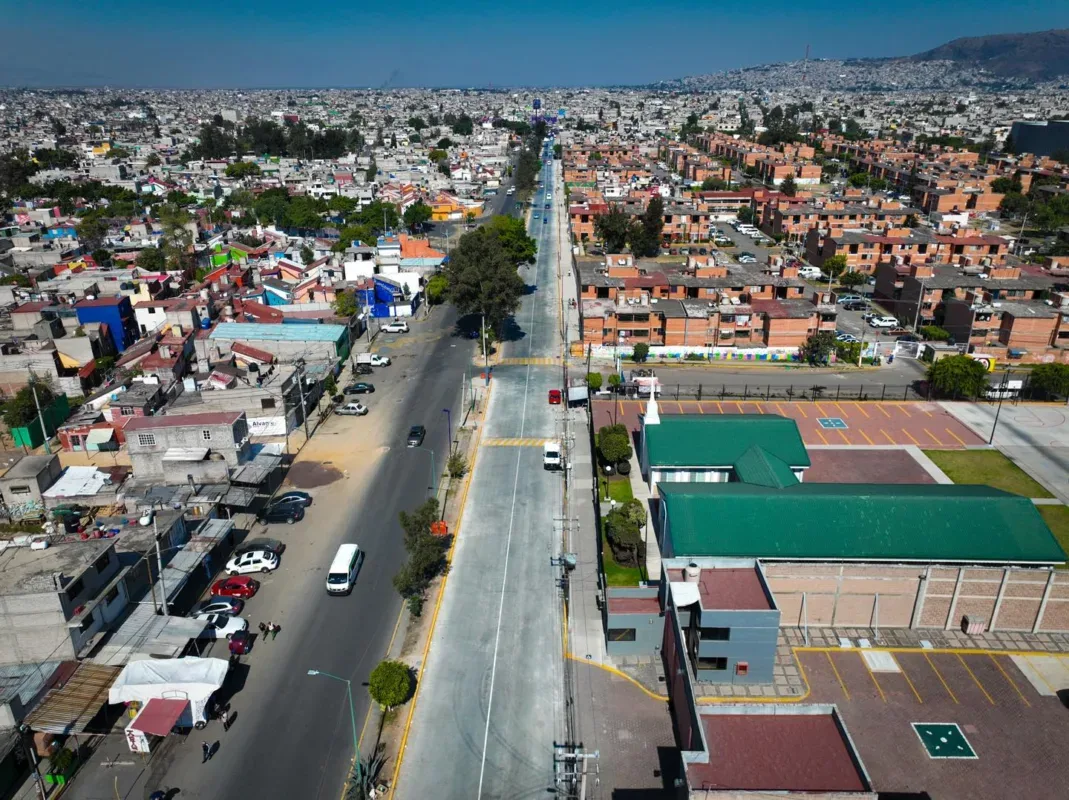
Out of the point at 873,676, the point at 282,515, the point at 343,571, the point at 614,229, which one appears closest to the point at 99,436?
the point at 282,515

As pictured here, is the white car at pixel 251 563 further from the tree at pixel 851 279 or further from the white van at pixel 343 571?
the tree at pixel 851 279

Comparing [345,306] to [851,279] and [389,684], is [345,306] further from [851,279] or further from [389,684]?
[851,279]

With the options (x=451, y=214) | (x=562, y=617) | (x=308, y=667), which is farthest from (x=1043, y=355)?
(x=451, y=214)

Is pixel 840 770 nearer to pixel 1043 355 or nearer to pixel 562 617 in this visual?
pixel 562 617

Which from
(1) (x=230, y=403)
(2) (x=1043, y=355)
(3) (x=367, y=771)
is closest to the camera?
(3) (x=367, y=771)

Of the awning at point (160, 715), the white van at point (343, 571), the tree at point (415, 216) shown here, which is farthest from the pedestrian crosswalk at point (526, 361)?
the tree at point (415, 216)

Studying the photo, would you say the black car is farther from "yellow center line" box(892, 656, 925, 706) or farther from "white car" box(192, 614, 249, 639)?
"yellow center line" box(892, 656, 925, 706)
